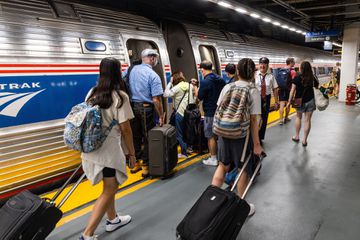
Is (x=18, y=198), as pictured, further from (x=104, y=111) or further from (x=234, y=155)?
(x=234, y=155)

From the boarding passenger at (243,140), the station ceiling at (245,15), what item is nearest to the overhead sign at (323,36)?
the station ceiling at (245,15)

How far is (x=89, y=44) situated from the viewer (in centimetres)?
402

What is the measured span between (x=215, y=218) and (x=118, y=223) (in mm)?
1197

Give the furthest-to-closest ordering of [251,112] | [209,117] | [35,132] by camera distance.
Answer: [209,117] → [35,132] → [251,112]

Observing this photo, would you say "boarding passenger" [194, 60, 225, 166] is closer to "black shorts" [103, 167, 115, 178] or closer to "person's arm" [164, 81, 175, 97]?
"person's arm" [164, 81, 175, 97]

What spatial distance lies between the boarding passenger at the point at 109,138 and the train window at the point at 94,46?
175 cm

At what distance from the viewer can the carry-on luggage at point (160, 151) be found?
3.97 m

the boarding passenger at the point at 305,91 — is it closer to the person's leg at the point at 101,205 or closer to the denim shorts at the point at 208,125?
the denim shorts at the point at 208,125

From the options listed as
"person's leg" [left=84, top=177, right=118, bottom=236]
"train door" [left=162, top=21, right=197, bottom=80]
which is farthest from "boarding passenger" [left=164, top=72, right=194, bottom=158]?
"person's leg" [left=84, top=177, right=118, bottom=236]

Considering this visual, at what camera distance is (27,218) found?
215 cm

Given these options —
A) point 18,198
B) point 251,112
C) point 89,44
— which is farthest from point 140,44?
point 18,198

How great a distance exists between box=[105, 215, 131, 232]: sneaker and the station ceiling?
4.24m

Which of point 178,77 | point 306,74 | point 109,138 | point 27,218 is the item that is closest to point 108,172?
point 109,138

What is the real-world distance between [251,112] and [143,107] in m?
1.80
